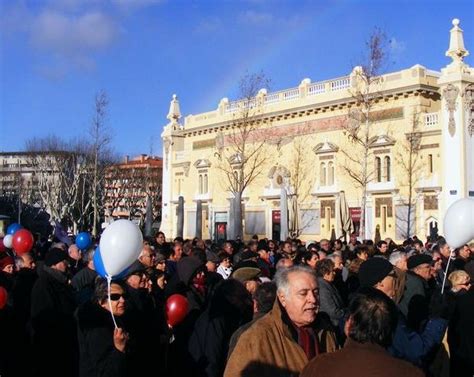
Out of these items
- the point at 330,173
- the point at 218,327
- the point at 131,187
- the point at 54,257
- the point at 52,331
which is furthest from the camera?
the point at 131,187

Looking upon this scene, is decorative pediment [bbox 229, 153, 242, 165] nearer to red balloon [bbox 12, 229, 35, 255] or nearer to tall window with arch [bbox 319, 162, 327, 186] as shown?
tall window with arch [bbox 319, 162, 327, 186]

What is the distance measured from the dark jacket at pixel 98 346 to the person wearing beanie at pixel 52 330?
4.87 ft

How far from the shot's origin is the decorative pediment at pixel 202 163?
47.6 meters

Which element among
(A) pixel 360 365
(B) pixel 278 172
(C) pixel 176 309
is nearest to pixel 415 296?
(C) pixel 176 309

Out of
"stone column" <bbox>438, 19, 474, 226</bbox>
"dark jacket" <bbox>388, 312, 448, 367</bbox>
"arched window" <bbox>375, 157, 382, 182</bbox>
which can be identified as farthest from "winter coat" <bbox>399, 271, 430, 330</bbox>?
"arched window" <bbox>375, 157, 382, 182</bbox>

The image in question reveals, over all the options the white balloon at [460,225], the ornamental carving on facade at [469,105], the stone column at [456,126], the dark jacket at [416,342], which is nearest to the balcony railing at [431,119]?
Answer: the stone column at [456,126]

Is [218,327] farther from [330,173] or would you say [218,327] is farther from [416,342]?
[330,173]

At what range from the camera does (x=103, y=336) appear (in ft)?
15.6

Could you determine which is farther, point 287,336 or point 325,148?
point 325,148

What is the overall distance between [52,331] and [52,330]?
0.02 m

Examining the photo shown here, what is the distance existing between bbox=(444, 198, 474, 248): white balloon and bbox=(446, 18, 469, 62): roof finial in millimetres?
24465

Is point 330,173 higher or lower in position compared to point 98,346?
higher

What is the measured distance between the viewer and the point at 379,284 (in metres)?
5.54

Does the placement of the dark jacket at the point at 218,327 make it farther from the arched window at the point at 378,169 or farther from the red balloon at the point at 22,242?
the arched window at the point at 378,169
